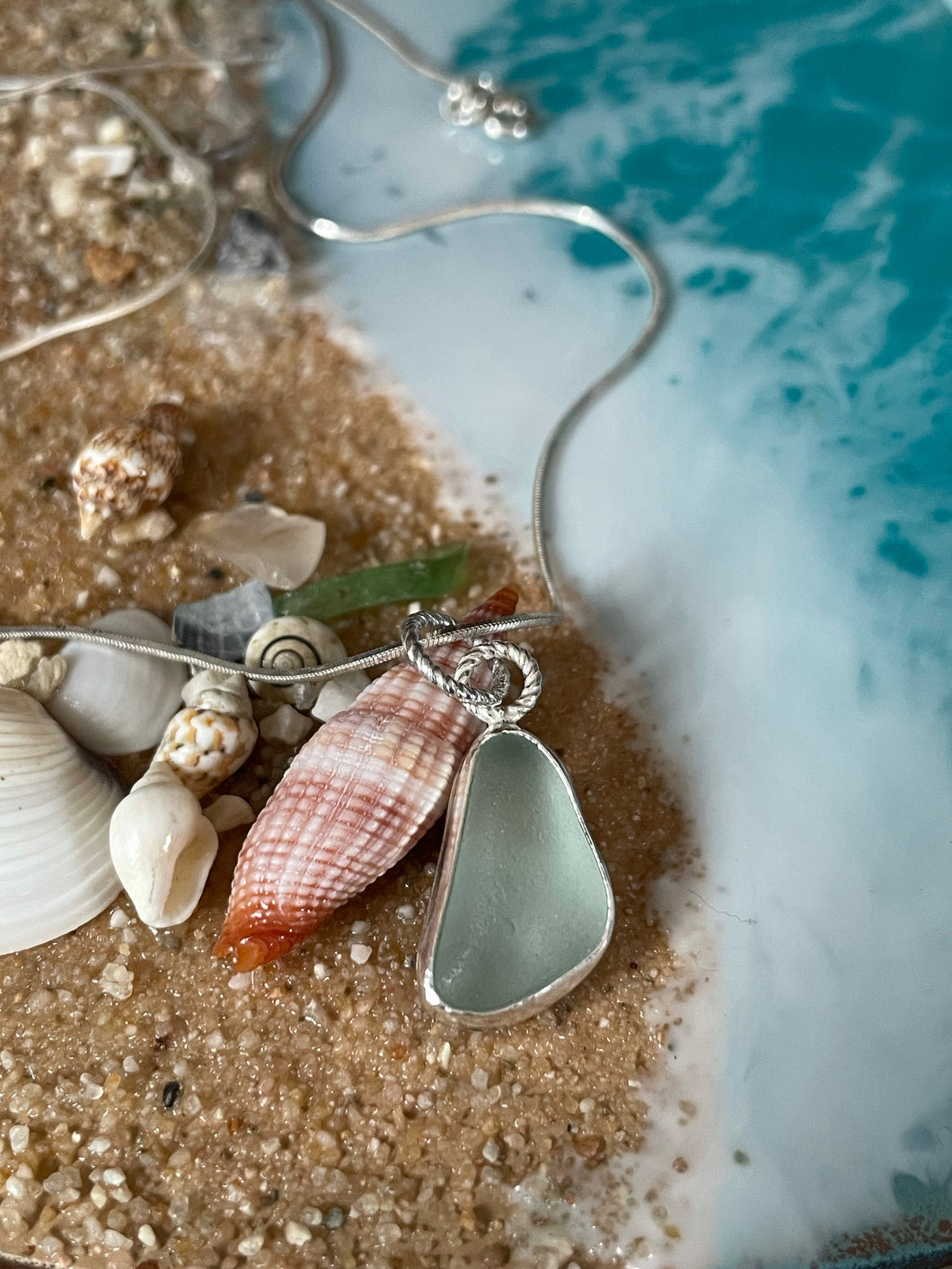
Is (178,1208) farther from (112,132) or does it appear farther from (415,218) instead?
(112,132)

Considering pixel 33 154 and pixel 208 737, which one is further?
pixel 33 154

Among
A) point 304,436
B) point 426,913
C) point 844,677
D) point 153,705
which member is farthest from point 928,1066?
point 304,436

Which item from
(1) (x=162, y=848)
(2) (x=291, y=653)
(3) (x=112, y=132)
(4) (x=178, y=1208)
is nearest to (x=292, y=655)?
(2) (x=291, y=653)

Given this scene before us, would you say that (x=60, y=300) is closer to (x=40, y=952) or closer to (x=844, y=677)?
(x=40, y=952)

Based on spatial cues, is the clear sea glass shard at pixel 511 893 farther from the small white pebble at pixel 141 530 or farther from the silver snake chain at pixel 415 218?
the small white pebble at pixel 141 530

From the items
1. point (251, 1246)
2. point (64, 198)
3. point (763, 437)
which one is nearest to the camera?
point (251, 1246)

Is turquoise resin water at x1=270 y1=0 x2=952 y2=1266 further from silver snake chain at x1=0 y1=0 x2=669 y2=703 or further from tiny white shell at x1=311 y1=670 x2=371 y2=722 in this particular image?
tiny white shell at x1=311 y1=670 x2=371 y2=722
